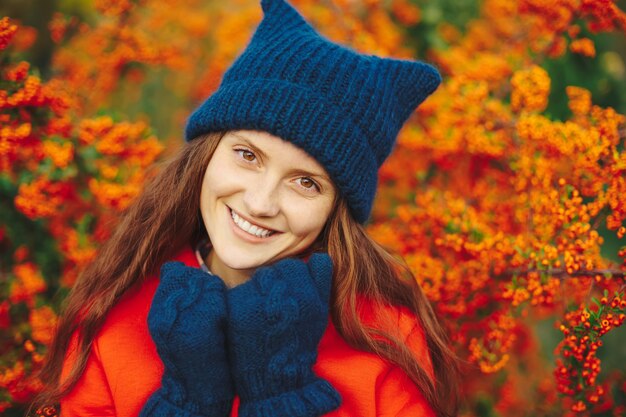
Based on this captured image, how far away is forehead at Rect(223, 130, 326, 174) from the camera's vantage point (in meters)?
1.72

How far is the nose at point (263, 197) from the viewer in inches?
67.1

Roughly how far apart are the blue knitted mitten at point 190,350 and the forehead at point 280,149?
1.51 feet

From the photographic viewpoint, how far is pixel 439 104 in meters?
2.83

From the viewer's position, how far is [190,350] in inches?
60.1

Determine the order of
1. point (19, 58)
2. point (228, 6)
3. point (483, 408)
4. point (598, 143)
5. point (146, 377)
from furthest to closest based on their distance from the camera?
point (228, 6)
point (483, 408)
point (19, 58)
point (598, 143)
point (146, 377)

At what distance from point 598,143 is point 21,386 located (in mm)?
2348

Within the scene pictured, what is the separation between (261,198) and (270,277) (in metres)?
A: 0.25

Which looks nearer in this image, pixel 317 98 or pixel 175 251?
pixel 317 98

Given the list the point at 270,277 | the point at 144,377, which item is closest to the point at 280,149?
the point at 270,277

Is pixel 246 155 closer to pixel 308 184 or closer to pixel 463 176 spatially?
pixel 308 184

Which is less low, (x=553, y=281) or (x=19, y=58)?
(x=553, y=281)

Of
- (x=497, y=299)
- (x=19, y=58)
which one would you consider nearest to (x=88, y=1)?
(x=19, y=58)

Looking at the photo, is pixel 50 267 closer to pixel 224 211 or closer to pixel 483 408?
pixel 224 211

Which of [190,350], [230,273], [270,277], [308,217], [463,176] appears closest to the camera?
[190,350]
